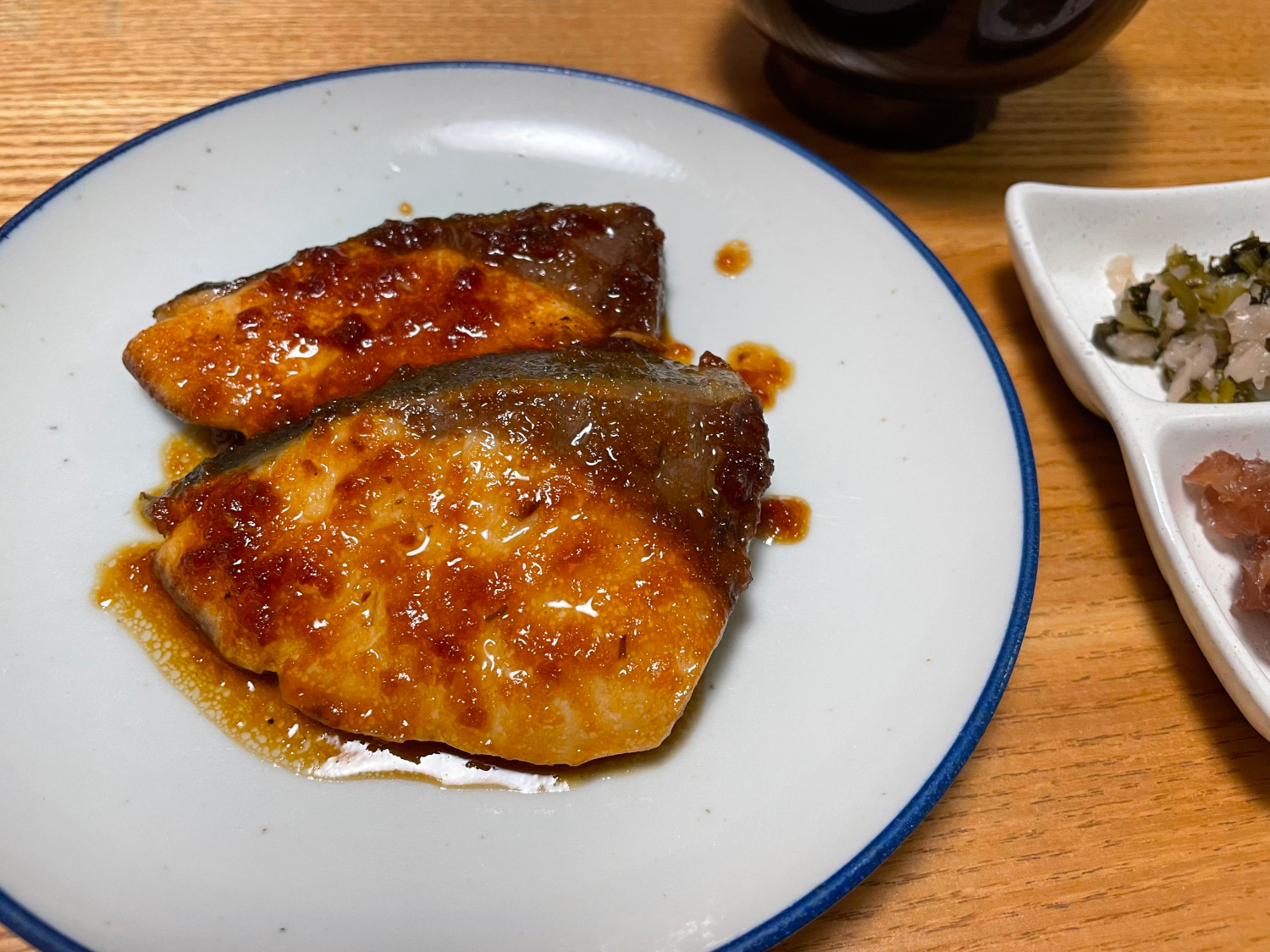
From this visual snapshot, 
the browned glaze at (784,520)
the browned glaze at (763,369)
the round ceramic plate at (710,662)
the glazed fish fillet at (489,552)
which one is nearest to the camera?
the round ceramic plate at (710,662)

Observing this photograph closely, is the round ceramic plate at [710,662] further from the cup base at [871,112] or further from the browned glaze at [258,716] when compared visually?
the cup base at [871,112]

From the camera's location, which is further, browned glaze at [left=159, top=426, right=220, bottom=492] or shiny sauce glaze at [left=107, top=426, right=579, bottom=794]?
browned glaze at [left=159, top=426, right=220, bottom=492]

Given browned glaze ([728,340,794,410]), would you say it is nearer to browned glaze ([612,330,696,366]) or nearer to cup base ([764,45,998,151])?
browned glaze ([612,330,696,366])

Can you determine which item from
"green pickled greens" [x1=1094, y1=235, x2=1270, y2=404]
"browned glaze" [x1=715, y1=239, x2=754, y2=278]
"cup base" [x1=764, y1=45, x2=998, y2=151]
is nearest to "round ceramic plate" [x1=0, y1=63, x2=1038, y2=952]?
"browned glaze" [x1=715, y1=239, x2=754, y2=278]

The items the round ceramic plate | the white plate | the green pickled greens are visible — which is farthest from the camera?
the green pickled greens

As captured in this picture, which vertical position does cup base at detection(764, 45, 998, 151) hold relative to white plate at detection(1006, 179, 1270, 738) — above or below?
above

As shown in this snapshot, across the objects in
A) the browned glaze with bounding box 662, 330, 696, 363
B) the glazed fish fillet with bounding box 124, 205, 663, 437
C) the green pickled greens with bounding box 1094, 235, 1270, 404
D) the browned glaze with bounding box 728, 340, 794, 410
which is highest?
the glazed fish fillet with bounding box 124, 205, 663, 437

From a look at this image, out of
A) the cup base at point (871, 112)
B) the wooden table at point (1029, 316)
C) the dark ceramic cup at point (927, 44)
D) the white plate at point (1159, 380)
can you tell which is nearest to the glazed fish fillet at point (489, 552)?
the wooden table at point (1029, 316)
